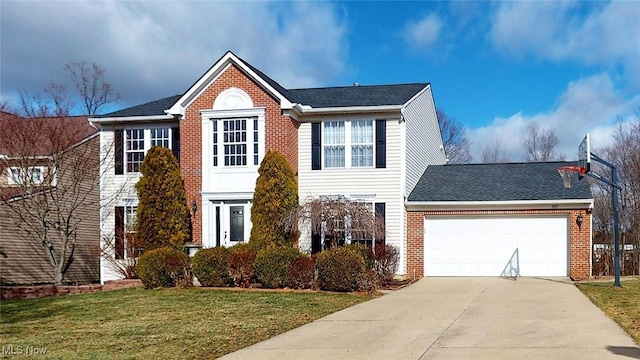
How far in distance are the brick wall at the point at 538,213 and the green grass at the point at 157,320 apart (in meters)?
5.63

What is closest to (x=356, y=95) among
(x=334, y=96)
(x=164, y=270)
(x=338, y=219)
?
(x=334, y=96)

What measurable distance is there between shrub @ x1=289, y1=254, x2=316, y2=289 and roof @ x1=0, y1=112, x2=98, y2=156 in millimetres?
8218

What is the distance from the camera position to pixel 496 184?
21.7 metres

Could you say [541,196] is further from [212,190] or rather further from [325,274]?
[212,190]

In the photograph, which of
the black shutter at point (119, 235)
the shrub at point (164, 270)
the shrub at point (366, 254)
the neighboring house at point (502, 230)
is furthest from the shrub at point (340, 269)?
the black shutter at point (119, 235)

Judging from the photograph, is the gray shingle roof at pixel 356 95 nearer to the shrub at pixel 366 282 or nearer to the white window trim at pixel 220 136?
the white window trim at pixel 220 136

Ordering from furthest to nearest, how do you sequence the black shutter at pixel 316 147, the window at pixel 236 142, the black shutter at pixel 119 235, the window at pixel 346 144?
the black shutter at pixel 119 235 → the black shutter at pixel 316 147 → the window at pixel 236 142 → the window at pixel 346 144

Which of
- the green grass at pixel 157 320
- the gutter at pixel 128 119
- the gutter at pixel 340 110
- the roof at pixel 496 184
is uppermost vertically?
the gutter at pixel 340 110

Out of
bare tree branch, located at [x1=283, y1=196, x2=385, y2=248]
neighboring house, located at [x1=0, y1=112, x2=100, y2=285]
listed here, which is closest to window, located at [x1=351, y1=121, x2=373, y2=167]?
bare tree branch, located at [x1=283, y1=196, x2=385, y2=248]

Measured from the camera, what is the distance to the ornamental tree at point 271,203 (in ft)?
61.7

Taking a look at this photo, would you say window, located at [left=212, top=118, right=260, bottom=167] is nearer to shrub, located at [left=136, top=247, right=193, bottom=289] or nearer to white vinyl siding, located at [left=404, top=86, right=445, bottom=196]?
shrub, located at [left=136, top=247, right=193, bottom=289]

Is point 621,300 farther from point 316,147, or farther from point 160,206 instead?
point 160,206

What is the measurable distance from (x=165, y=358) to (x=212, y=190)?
41.4 ft

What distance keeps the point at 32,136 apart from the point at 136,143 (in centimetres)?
451
